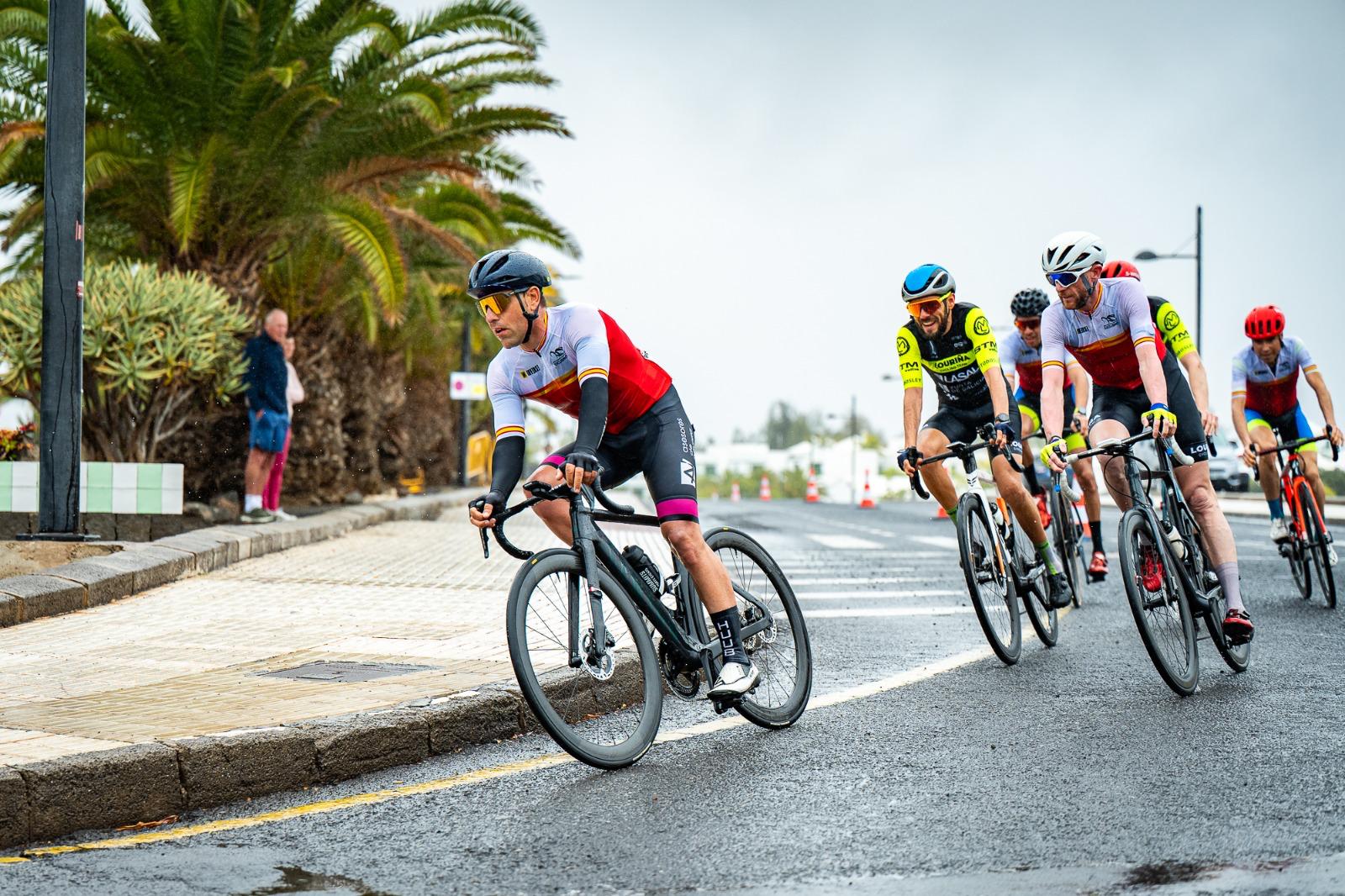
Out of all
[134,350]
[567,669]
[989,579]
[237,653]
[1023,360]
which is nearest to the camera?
[567,669]

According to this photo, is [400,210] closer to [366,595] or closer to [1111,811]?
[366,595]

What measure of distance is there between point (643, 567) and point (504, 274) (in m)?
1.20

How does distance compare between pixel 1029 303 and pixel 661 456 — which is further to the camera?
pixel 1029 303

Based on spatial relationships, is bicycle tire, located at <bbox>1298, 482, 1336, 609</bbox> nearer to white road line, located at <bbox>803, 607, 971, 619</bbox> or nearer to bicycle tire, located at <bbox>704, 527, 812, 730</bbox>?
white road line, located at <bbox>803, 607, 971, 619</bbox>

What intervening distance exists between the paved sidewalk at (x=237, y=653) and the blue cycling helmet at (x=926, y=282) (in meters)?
2.82

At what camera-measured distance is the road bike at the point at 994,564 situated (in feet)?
23.7

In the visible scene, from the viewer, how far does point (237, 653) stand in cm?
698

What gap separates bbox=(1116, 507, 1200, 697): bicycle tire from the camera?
620cm

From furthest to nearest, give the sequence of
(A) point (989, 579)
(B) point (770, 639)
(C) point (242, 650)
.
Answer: (A) point (989, 579), (C) point (242, 650), (B) point (770, 639)

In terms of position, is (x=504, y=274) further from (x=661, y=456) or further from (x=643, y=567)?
(x=643, y=567)

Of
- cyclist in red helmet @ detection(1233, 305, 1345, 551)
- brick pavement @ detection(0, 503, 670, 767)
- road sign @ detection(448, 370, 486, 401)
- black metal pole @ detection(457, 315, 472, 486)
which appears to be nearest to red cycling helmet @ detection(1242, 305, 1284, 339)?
cyclist in red helmet @ detection(1233, 305, 1345, 551)

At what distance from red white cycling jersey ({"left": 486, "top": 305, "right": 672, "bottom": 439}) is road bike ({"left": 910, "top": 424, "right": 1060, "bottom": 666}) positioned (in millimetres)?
2148

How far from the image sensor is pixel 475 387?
29.3 meters

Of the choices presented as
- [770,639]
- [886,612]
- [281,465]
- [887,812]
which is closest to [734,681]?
[770,639]
